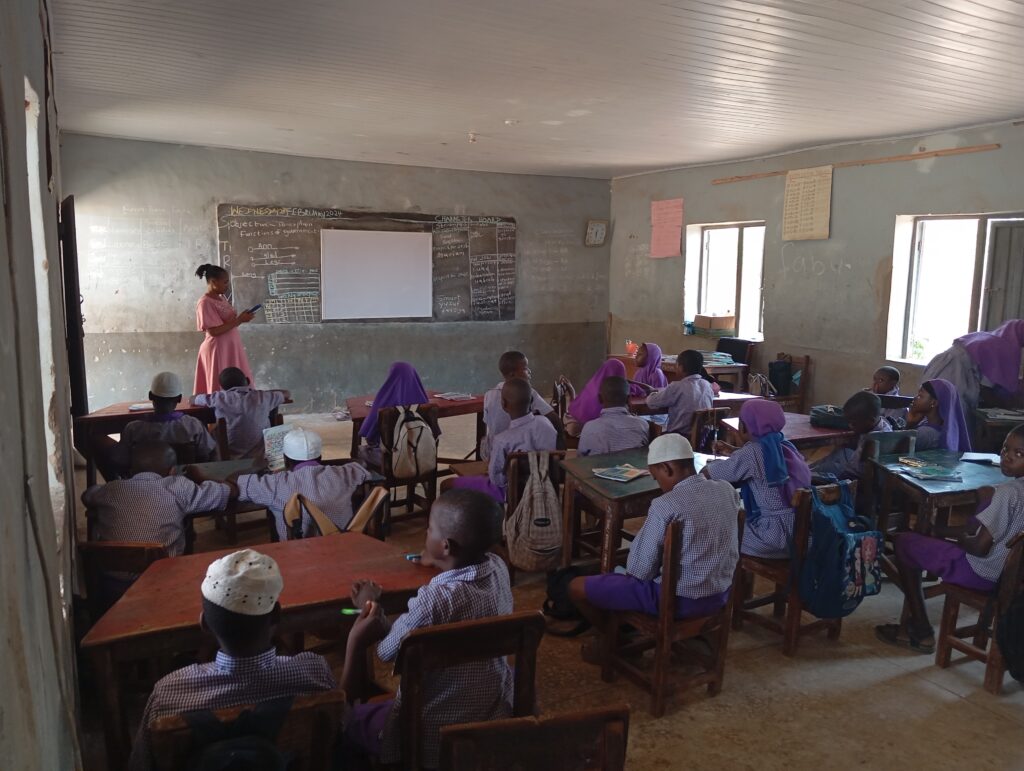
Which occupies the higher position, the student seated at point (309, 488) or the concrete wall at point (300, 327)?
the concrete wall at point (300, 327)

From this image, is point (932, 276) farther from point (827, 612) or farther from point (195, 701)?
point (195, 701)

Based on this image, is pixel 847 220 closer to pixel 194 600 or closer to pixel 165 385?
pixel 165 385

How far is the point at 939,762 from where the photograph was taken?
2.61 m

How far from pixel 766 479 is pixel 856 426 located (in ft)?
4.71

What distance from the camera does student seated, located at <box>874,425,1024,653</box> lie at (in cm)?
299

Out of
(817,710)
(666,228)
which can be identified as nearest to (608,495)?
(817,710)

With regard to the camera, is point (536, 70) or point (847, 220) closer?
point (536, 70)

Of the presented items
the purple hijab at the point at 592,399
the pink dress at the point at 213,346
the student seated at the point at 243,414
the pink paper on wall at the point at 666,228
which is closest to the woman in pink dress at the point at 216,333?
the pink dress at the point at 213,346

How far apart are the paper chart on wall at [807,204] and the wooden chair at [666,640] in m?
5.09

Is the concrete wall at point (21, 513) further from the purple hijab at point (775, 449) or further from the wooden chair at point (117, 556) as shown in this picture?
the purple hijab at point (775, 449)

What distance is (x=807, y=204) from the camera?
7.25 m

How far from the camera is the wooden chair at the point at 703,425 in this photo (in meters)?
4.95

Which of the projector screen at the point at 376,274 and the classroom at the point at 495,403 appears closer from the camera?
the classroom at the point at 495,403

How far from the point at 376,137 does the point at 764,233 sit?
3.92 metres
